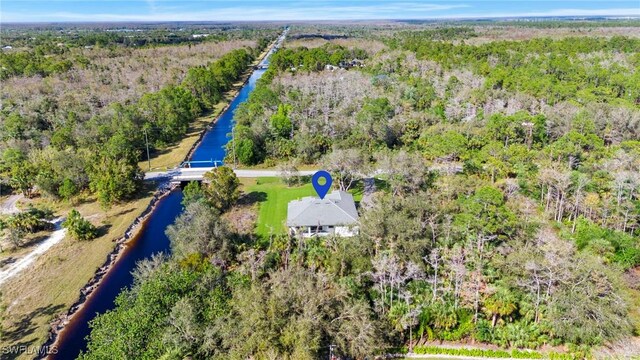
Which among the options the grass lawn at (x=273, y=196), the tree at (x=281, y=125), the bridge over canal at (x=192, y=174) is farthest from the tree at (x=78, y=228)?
the tree at (x=281, y=125)

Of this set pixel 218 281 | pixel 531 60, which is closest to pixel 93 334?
pixel 218 281

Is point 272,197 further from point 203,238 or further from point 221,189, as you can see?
point 203,238

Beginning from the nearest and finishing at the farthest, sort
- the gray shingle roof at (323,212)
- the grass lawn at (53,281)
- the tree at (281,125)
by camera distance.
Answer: the grass lawn at (53,281) < the gray shingle roof at (323,212) < the tree at (281,125)

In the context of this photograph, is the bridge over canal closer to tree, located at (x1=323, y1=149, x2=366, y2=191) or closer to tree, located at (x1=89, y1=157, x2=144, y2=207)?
tree, located at (x1=89, y1=157, x2=144, y2=207)

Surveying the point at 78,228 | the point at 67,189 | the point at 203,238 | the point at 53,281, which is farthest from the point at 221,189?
the point at 67,189

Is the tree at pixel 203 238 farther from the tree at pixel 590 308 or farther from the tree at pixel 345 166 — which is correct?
the tree at pixel 590 308

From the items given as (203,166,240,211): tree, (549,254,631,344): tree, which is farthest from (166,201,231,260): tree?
(549,254,631,344): tree
